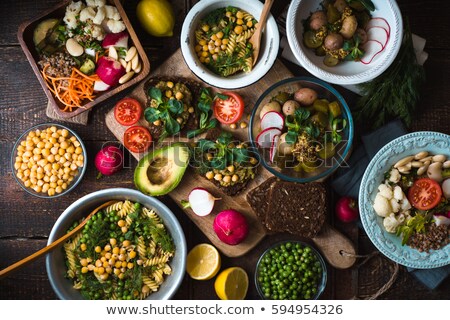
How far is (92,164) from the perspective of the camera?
10.1 feet

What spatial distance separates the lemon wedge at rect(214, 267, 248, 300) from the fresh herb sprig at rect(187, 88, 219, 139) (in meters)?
0.78

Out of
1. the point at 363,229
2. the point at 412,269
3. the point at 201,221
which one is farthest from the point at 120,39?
the point at 412,269

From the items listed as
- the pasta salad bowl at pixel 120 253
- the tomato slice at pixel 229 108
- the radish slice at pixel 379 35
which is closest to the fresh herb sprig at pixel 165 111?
the tomato slice at pixel 229 108

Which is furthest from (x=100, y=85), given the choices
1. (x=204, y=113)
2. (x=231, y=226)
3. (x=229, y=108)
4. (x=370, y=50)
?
(x=370, y=50)

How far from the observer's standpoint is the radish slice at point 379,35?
269 cm

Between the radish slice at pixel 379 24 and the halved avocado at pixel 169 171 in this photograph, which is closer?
the radish slice at pixel 379 24

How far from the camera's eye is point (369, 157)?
293cm

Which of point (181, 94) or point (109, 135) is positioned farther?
point (109, 135)

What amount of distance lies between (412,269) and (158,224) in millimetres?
1429

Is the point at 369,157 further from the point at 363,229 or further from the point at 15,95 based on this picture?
the point at 15,95

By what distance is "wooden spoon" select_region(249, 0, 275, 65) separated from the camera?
262 centimetres

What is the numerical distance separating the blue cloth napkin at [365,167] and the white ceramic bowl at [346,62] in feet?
1.24

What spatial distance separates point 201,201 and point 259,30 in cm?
96

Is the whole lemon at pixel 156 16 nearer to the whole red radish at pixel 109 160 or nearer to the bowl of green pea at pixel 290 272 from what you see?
the whole red radish at pixel 109 160
